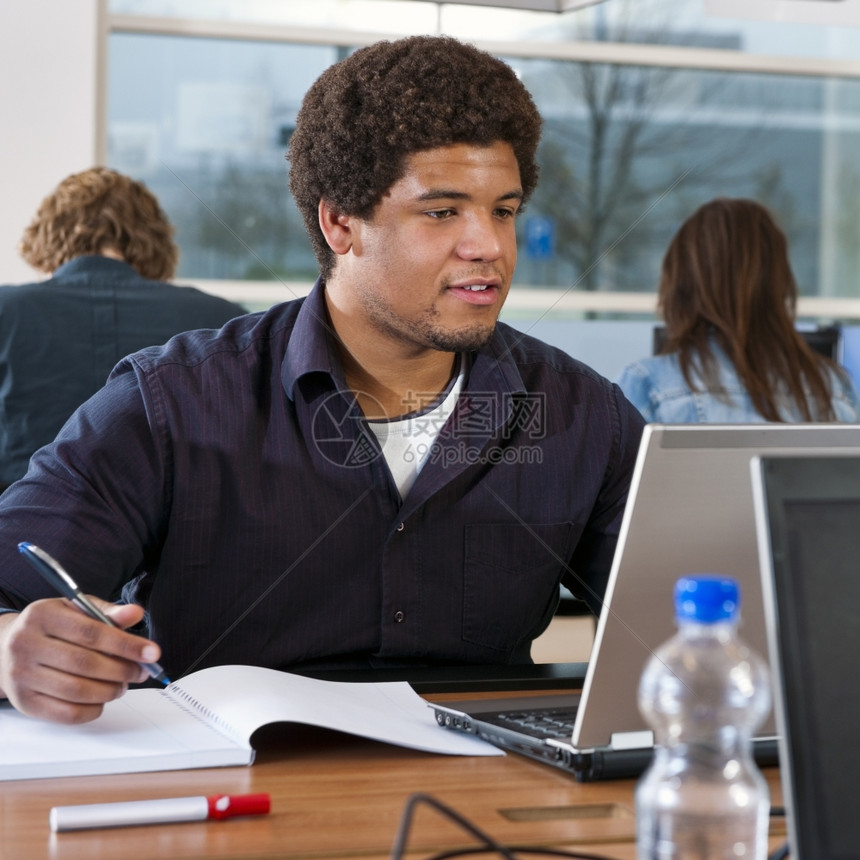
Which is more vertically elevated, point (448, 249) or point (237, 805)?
point (448, 249)

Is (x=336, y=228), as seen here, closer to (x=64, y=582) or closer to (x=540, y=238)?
(x=64, y=582)

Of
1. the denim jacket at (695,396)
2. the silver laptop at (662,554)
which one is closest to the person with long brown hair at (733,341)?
the denim jacket at (695,396)

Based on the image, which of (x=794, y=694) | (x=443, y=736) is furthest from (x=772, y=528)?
(x=443, y=736)

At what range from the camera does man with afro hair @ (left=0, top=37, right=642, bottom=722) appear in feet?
4.05

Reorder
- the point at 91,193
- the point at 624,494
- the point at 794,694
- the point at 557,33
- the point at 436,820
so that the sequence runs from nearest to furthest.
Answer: the point at 794,694, the point at 436,820, the point at 624,494, the point at 91,193, the point at 557,33

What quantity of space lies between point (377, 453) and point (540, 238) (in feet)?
A: 9.75

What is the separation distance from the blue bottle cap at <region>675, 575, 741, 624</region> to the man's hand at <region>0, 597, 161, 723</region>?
0.48 m

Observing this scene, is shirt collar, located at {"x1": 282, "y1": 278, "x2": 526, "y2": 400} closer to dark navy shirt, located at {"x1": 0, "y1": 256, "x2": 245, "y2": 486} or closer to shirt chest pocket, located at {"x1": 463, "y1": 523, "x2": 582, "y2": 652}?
shirt chest pocket, located at {"x1": 463, "y1": 523, "x2": 582, "y2": 652}

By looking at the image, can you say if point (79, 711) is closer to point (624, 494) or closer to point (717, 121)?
point (624, 494)

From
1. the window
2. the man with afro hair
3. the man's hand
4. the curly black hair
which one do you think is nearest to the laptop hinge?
the man's hand

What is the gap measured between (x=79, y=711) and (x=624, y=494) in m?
0.71

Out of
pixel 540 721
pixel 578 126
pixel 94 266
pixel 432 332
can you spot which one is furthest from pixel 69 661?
pixel 578 126

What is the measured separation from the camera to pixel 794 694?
0.53 m

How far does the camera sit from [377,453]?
1275mm
